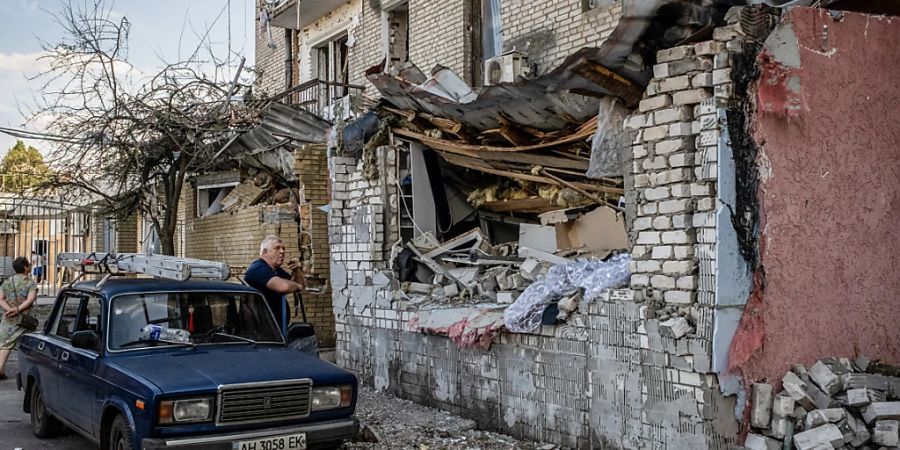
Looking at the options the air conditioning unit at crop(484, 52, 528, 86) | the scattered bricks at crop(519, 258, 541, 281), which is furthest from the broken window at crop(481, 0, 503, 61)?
the scattered bricks at crop(519, 258, 541, 281)

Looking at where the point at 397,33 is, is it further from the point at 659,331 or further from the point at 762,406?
the point at 762,406

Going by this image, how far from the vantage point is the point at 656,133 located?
5.74m

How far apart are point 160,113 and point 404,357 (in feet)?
20.1

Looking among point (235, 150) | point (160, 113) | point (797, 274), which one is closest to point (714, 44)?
point (797, 274)

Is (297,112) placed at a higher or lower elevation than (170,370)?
higher

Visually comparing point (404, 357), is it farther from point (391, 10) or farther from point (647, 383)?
point (391, 10)

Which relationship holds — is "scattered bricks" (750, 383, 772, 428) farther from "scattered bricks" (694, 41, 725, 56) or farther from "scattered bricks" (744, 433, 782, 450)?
"scattered bricks" (694, 41, 725, 56)

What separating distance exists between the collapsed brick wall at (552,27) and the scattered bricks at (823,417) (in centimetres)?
574

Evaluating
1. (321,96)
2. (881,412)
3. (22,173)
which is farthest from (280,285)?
(321,96)

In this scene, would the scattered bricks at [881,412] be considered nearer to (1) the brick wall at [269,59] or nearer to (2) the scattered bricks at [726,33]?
(2) the scattered bricks at [726,33]

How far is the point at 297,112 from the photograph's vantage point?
11.9 m

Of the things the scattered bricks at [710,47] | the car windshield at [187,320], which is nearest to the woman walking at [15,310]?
the car windshield at [187,320]

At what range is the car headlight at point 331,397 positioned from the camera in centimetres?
558

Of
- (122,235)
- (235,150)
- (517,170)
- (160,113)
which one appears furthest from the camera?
(122,235)
